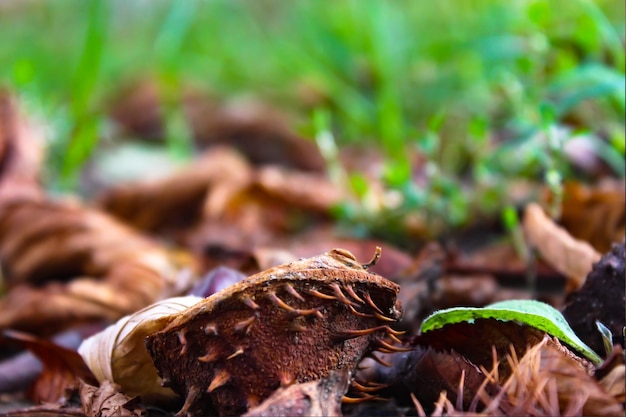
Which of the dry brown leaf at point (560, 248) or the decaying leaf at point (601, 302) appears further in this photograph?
the dry brown leaf at point (560, 248)

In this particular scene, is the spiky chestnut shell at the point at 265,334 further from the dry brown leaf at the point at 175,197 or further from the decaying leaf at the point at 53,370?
the dry brown leaf at the point at 175,197

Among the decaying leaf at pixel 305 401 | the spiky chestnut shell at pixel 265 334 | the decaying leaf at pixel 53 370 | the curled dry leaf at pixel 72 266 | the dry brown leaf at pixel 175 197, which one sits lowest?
the dry brown leaf at pixel 175 197

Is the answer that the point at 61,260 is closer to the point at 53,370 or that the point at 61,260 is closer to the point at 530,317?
the point at 53,370

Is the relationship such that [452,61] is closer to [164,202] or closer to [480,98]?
[480,98]

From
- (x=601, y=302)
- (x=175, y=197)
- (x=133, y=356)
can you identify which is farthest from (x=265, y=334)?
(x=175, y=197)

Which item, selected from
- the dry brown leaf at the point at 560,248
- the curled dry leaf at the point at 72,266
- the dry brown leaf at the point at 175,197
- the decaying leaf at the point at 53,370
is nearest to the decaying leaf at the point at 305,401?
the decaying leaf at the point at 53,370

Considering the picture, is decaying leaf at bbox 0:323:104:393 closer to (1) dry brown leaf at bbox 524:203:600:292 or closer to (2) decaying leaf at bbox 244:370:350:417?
(2) decaying leaf at bbox 244:370:350:417
